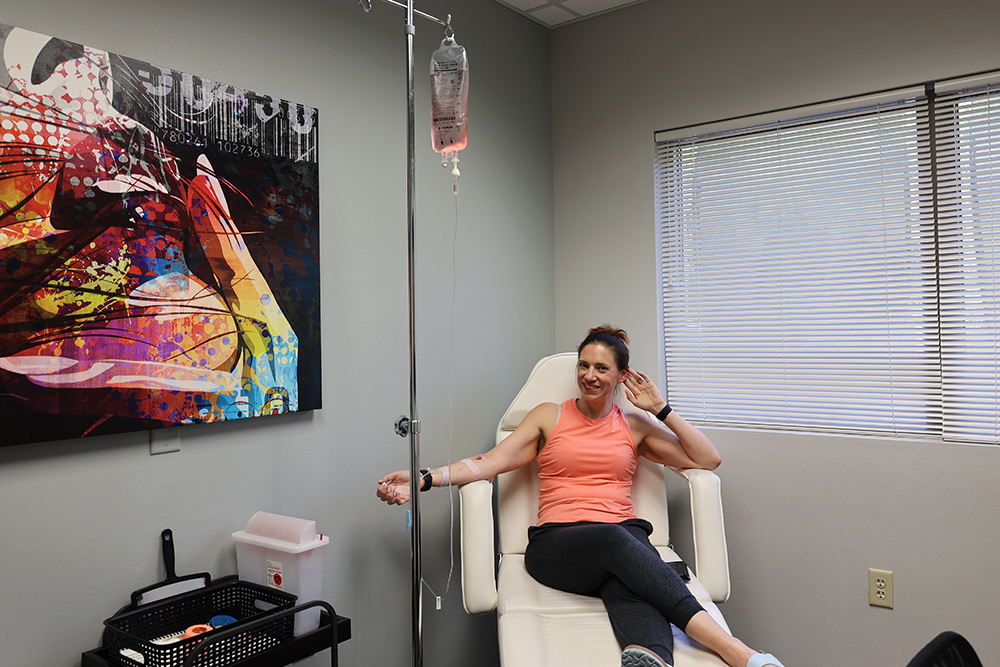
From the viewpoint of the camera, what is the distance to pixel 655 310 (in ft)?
9.21

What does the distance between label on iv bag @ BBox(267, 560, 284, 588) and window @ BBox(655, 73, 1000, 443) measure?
1685 millimetres

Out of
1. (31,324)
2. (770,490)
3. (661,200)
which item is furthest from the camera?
(661,200)

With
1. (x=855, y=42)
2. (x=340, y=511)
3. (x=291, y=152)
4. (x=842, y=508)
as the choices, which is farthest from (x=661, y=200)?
(x=340, y=511)

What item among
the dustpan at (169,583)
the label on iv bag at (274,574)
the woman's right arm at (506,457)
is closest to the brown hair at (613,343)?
the woman's right arm at (506,457)

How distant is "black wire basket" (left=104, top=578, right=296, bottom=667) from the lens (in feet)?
4.51

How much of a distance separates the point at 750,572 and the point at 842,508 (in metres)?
0.41

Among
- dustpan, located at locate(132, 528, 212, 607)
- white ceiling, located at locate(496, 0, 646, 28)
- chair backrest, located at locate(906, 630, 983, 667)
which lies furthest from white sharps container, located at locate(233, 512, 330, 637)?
white ceiling, located at locate(496, 0, 646, 28)

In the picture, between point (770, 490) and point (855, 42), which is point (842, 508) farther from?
point (855, 42)

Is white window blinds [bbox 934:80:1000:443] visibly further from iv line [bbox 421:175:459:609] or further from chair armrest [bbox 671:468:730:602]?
iv line [bbox 421:175:459:609]

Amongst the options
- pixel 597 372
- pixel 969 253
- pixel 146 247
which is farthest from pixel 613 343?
pixel 146 247

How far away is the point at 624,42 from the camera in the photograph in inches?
114

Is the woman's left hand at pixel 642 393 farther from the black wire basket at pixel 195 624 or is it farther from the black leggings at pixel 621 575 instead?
the black wire basket at pixel 195 624

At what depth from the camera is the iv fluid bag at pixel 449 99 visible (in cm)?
173

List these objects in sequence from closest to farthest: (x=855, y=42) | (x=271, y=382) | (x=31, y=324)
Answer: (x=31, y=324) → (x=271, y=382) → (x=855, y=42)
